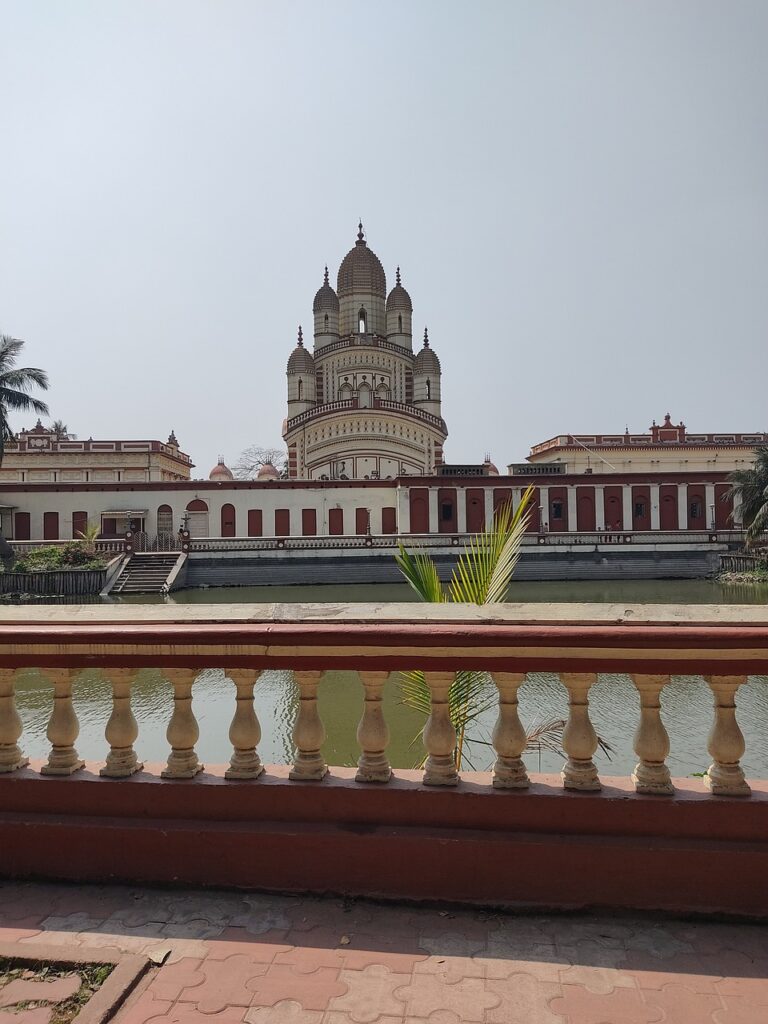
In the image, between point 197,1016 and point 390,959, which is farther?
point 390,959

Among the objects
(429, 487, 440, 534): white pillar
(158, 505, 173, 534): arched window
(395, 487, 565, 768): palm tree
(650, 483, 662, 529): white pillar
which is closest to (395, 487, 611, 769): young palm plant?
(395, 487, 565, 768): palm tree

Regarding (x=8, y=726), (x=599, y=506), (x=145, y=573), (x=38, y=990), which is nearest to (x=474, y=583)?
(x=8, y=726)

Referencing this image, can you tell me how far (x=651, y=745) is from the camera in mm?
2533

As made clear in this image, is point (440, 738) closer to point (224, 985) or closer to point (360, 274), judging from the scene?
point (224, 985)

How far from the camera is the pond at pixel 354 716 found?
26.2 ft

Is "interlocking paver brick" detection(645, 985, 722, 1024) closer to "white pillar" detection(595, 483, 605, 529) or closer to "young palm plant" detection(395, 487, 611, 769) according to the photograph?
"young palm plant" detection(395, 487, 611, 769)

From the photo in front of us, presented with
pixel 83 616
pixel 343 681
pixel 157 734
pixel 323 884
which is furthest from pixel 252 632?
pixel 343 681

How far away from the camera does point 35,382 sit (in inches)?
1391

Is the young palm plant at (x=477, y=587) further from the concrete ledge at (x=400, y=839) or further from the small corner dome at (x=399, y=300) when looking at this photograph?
the small corner dome at (x=399, y=300)

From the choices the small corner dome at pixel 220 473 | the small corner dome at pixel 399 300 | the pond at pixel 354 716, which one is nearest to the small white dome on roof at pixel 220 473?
the small corner dome at pixel 220 473

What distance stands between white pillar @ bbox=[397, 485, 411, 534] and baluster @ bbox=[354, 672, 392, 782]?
1460 inches

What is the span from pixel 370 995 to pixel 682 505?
43623 millimetres

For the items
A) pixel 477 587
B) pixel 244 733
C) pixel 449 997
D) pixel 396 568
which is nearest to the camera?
pixel 449 997

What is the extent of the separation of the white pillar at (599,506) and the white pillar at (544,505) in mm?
3015
